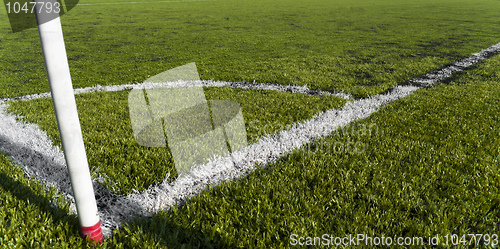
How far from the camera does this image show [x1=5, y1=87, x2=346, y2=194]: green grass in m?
2.88

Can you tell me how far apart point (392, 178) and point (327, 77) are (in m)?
A: 4.68

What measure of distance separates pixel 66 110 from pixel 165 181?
56.9 inches

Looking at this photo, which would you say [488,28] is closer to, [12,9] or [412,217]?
[412,217]

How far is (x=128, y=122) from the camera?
4.27m

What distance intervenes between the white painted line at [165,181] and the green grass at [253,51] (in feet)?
6.62

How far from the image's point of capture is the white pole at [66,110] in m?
1.37

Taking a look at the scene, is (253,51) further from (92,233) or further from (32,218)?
(92,233)

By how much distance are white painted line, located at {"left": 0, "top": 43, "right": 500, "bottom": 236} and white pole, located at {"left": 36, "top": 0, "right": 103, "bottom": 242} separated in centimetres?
64

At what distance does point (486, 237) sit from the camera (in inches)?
80.4

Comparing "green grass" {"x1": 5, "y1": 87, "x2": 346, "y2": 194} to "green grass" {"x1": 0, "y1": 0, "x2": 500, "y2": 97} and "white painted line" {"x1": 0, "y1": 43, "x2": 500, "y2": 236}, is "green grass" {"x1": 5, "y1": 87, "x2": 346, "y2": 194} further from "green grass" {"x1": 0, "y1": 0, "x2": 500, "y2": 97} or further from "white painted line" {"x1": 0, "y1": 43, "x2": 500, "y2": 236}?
"green grass" {"x1": 0, "y1": 0, "x2": 500, "y2": 97}

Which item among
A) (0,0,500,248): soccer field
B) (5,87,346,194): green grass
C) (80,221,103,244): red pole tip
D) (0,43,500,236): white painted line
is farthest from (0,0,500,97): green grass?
(80,221,103,244): red pole tip

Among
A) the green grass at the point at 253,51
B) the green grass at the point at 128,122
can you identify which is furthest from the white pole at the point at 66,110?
the green grass at the point at 253,51

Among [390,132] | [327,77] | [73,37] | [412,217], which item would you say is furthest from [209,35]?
[412,217]

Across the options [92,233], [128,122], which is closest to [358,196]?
[92,233]
